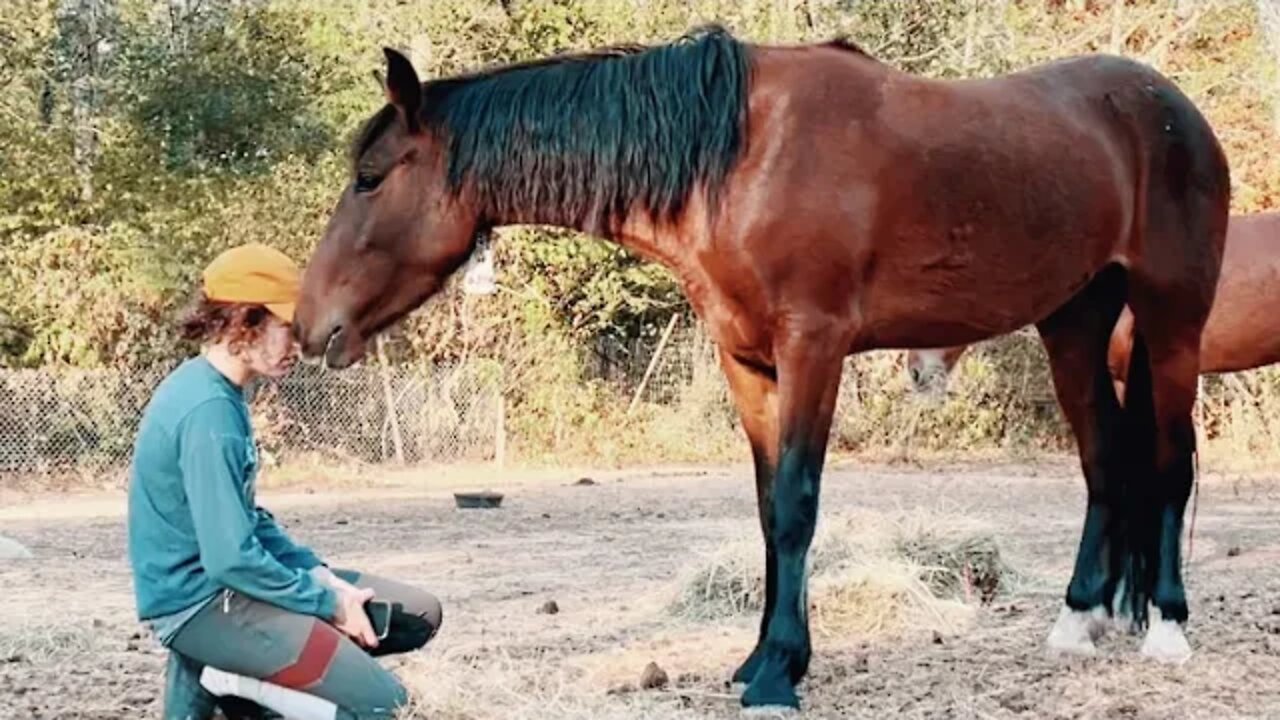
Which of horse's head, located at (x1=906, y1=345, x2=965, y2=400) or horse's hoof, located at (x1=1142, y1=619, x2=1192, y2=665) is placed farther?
horse's head, located at (x1=906, y1=345, x2=965, y2=400)

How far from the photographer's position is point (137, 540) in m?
4.13

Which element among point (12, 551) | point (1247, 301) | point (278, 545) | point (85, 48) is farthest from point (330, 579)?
point (85, 48)

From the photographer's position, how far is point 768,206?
4.85m

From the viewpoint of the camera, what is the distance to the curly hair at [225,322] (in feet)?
13.6

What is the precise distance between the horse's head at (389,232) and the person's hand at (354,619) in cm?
94

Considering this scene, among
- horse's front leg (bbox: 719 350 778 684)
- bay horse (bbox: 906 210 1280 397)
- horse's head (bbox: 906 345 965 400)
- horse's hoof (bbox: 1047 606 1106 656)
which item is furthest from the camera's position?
horse's head (bbox: 906 345 965 400)

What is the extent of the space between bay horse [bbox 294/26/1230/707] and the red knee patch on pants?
111cm

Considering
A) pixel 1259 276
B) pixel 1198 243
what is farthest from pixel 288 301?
pixel 1259 276

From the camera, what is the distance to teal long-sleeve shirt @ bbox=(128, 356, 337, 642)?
3918 mm

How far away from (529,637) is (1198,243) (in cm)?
273

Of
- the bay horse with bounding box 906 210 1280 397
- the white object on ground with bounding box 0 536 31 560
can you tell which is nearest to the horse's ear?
the white object on ground with bounding box 0 536 31 560

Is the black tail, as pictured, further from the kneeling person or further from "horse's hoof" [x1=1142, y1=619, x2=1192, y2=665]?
the kneeling person

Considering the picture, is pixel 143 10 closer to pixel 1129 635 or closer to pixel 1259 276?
pixel 1259 276

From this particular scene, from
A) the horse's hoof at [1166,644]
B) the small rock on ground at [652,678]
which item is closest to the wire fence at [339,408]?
the small rock on ground at [652,678]
